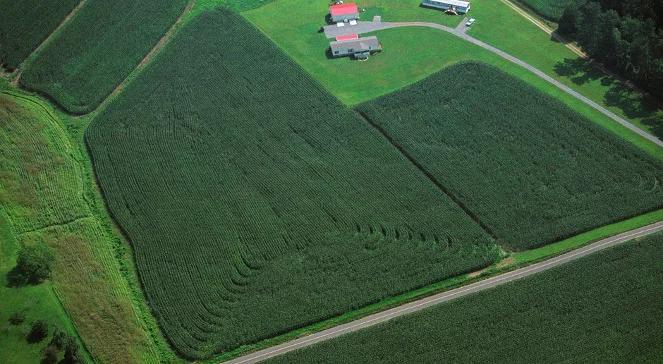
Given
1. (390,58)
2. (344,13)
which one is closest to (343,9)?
(344,13)

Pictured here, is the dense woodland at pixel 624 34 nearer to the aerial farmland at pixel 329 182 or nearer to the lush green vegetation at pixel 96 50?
the aerial farmland at pixel 329 182

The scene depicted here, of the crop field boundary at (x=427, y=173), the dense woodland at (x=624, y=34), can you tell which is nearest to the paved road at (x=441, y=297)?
the crop field boundary at (x=427, y=173)

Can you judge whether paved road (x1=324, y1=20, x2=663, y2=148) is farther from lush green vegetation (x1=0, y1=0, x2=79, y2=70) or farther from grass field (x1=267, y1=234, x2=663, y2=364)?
lush green vegetation (x1=0, y1=0, x2=79, y2=70)

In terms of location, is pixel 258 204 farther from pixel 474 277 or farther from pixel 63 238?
pixel 474 277

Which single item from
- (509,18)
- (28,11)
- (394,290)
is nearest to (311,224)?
(394,290)

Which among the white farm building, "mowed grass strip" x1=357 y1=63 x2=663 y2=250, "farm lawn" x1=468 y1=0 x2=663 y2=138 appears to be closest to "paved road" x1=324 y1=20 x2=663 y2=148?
"farm lawn" x1=468 y1=0 x2=663 y2=138

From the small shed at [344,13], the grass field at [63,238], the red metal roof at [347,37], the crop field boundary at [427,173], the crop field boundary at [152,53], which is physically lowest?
the grass field at [63,238]

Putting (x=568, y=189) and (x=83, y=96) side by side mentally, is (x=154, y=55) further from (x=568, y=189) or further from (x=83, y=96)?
(x=568, y=189)
